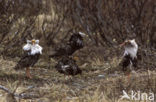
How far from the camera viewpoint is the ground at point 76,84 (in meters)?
5.07

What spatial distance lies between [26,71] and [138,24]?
2.53 m

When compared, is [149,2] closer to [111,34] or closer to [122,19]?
[122,19]

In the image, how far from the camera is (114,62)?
708 cm

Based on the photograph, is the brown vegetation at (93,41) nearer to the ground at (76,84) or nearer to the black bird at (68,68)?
the ground at (76,84)

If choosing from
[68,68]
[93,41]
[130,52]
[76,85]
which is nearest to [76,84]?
[76,85]

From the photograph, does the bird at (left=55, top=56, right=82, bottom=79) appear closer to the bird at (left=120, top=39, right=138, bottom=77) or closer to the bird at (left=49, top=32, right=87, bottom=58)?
the bird at (left=120, top=39, right=138, bottom=77)

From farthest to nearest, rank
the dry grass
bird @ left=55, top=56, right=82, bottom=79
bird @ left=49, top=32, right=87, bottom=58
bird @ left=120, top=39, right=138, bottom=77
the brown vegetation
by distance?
1. bird @ left=49, top=32, right=87, bottom=58
2. bird @ left=55, top=56, right=82, bottom=79
3. the brown vegetation
4. bird @ left=120, top=39, right=138, bottom=77
5. the dry grass

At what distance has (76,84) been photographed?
19.7 ft

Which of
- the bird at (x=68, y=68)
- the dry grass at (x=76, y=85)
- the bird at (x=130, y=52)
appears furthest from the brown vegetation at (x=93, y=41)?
the bird at (x=130, y=52)

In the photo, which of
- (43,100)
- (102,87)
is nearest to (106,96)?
(102,87)

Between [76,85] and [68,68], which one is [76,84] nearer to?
[76,85]

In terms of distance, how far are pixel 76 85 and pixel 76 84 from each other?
3.2 inches

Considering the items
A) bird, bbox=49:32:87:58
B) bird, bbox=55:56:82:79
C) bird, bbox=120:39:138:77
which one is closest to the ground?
bird, bbox=55:56:82:79

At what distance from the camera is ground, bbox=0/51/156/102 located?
200 inches
